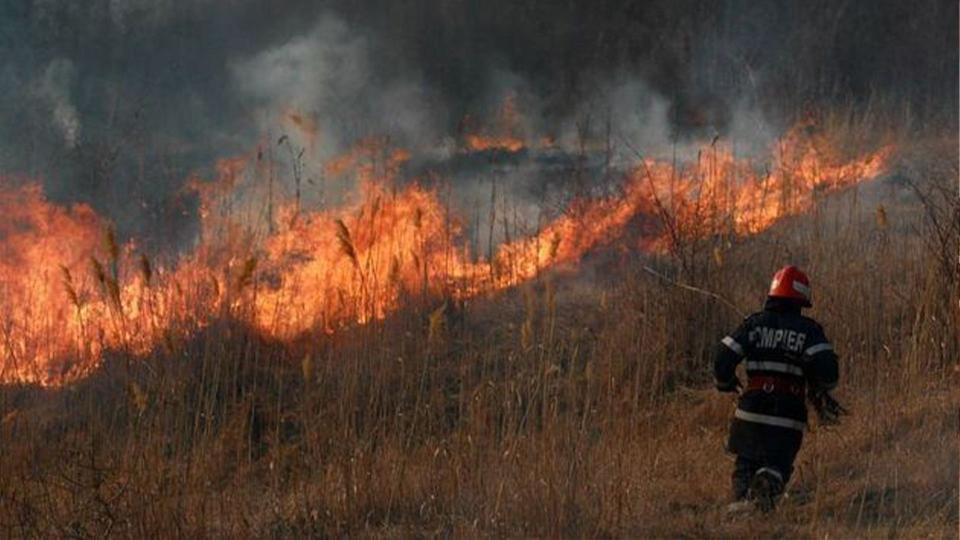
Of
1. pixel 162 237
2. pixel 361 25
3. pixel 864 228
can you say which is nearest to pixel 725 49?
pixel 361 25

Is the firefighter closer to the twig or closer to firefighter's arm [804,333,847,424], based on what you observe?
Result: firefighter's arm [804,333,847,424]

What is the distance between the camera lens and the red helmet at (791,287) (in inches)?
277

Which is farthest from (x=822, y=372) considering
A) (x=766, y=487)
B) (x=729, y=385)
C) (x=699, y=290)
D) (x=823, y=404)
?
(x=699, y=290)

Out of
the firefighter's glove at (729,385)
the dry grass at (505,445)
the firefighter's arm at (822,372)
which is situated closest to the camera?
the dry grass at (505,445)

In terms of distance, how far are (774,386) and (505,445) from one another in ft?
4.80

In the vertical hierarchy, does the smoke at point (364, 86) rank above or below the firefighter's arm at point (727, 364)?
above

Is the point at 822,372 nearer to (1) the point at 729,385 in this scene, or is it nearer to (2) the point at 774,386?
(2) the point at 774,386

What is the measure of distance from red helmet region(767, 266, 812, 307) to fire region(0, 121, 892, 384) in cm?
180

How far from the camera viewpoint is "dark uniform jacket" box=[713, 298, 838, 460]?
6883mm

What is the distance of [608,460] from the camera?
22.8ft

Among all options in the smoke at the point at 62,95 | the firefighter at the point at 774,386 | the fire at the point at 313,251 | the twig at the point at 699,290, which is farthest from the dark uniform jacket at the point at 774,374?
the smoke at the point at 62,95

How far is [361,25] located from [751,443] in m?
17.0

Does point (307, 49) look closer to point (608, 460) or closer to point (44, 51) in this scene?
point (44, 51)

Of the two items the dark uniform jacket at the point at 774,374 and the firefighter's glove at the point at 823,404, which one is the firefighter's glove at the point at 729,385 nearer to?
the dark uniform jacket at the point at 774,374
